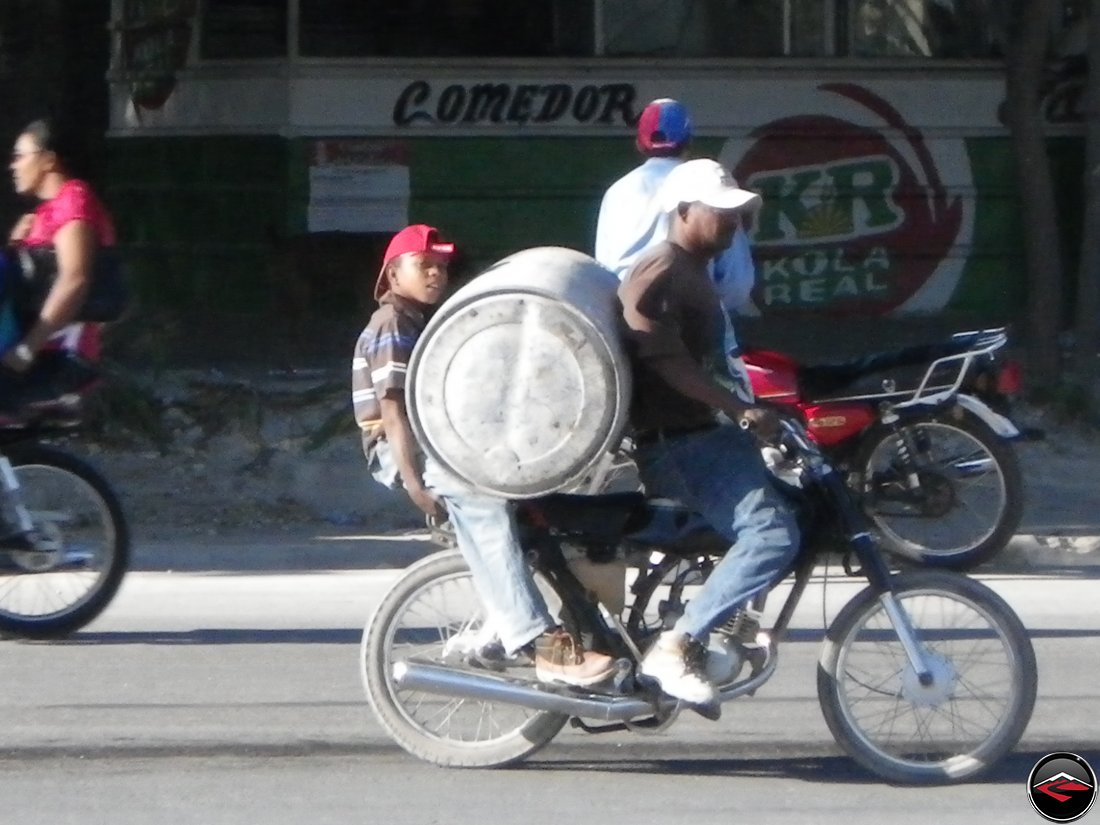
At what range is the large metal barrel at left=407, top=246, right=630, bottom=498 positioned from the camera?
5605 mm

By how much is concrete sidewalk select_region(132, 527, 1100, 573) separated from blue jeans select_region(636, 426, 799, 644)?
13.1ft

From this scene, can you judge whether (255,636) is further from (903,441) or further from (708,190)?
(708,190)

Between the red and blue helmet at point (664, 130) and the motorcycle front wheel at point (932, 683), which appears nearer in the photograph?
the motorcycle front wheel at point (932, 683)

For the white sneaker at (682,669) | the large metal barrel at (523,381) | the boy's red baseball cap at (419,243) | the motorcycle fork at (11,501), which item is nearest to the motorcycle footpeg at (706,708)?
the white sneaker at (682,669)

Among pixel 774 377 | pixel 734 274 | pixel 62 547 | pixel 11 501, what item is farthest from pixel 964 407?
pixel 11 501

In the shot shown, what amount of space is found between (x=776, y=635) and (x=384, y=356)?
148 cm

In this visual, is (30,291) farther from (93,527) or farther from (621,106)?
(621,106)

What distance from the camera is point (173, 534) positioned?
1026 cm

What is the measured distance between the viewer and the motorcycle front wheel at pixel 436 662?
5984 millimetres

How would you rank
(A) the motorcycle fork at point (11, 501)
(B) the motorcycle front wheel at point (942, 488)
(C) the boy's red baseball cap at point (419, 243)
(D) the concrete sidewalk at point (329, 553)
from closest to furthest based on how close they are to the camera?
1. (C) the boy's red baseball cap at point (419, 243)
2. (A) the motorcycle fork at point (11, 501)
3. (B) the motorcycle front wheel at point (942, 488)
4. (D) the concrete sidewalk at point (329, 553)

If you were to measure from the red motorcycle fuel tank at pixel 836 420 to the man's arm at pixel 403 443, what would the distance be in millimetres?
2961

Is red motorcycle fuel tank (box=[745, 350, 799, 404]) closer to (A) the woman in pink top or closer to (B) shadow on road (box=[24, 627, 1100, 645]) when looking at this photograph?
(B) shadow on road (box=[24, 627, 1100, 645])

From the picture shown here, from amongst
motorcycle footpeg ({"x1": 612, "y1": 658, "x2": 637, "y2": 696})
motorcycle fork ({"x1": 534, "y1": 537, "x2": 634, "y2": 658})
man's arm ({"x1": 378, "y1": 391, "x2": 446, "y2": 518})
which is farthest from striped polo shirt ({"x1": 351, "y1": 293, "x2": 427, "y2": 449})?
motorcycle footpeg ({"x1": 612, "y1": 658, "x2": 637, "y2": 696})

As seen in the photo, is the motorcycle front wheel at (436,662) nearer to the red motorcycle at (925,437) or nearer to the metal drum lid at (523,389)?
the metal drum lid at (523,389)
